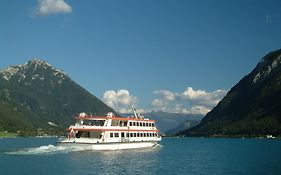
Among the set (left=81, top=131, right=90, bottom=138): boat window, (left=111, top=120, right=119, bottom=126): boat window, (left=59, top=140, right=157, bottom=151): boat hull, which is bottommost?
(left=59, top=140, right=157, bottom=151): boat hull

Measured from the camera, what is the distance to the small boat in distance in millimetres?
105812

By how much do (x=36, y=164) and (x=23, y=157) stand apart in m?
15.0

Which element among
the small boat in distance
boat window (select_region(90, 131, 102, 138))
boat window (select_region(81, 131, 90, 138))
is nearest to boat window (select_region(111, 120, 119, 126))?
the small boat in distance

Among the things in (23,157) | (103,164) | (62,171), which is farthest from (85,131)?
(62,171)

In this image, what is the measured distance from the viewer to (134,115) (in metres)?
126

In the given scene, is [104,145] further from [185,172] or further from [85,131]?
[185,172]

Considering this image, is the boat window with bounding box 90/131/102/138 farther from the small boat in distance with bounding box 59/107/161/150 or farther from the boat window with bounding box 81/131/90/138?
the boat window with bounding box 81/131/90/138

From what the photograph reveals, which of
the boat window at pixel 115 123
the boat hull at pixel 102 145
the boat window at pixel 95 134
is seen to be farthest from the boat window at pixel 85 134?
the boat window at pixel 115 123

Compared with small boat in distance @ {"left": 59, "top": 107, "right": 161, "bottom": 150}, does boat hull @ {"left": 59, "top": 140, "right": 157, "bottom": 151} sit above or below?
below

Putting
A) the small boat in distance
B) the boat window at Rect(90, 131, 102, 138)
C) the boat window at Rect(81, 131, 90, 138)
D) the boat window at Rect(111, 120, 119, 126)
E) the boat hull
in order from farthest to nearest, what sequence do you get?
the boat window at Rect(111, 120, 119, 126) → the boat window at Rect(90, 131, 102, 138) → the boat window at Rect(81, 131, 90, 138) → the small boat in distance → the boat hull

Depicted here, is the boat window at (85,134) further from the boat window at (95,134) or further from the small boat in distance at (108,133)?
the boat window at (95,134)

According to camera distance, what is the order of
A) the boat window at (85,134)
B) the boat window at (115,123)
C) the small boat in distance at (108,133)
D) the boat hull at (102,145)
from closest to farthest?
the boat hull at (102,145)
the small boat in distance at (108,133)
the boat window at (85,134)
the boat window at (115,123)

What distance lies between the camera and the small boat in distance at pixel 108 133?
10581 cm

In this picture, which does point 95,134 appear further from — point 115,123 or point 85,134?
point 115,123
